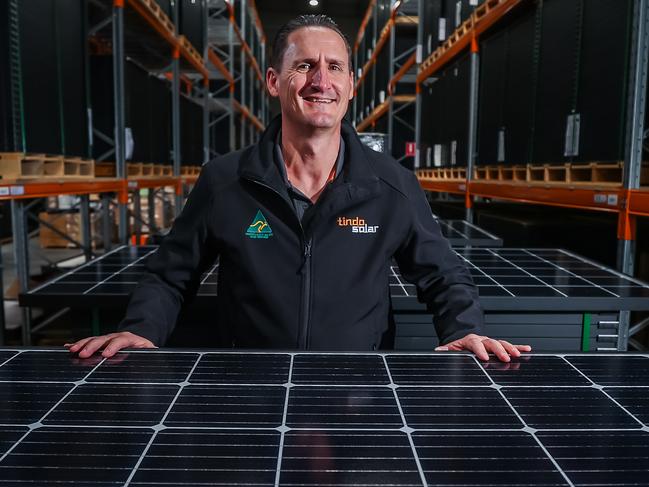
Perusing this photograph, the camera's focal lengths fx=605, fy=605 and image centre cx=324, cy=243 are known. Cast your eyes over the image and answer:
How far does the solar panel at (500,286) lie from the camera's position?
307cm

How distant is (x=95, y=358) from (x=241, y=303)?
2.64 feet

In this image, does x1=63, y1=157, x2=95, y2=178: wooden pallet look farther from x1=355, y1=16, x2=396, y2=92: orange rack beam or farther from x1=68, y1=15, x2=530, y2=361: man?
x1=355, y1=16, x2=396, y2=92: orange rack beam

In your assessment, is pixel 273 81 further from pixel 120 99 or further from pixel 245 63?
pixel 245 63

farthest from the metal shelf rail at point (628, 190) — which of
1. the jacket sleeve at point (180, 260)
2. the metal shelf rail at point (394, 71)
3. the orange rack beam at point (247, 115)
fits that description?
the orange rack beam at point (247, 115)

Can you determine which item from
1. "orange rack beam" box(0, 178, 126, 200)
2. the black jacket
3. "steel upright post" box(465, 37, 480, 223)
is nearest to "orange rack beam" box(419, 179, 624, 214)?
"steel upright post" box(465, 37, 480, 223)

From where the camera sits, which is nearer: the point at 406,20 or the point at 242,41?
the point at 406,20

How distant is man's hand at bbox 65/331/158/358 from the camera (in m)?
1.84

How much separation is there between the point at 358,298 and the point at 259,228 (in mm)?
503

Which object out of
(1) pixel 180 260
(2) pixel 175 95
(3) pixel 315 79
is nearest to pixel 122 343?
(1) pixel 180 260

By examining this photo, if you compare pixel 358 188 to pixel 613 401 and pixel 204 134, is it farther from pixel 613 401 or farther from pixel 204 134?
pixel 204 134

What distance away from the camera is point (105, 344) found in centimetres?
194

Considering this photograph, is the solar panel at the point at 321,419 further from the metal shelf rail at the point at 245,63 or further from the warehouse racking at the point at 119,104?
the metal shelf rail at the point at 245,63

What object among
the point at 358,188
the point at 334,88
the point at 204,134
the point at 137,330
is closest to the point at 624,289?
the point at 358,188

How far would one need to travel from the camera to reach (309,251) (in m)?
2.42
